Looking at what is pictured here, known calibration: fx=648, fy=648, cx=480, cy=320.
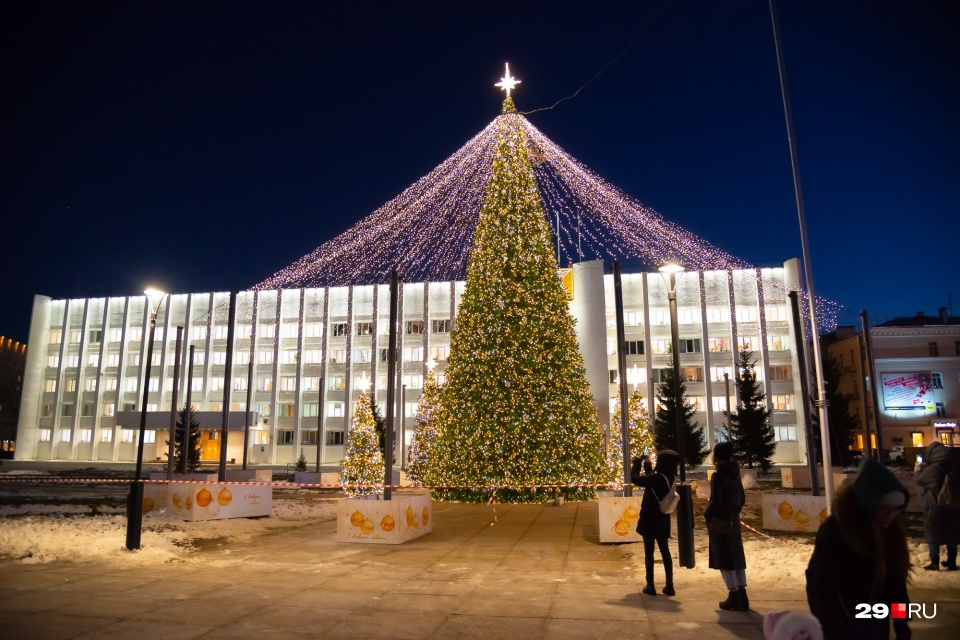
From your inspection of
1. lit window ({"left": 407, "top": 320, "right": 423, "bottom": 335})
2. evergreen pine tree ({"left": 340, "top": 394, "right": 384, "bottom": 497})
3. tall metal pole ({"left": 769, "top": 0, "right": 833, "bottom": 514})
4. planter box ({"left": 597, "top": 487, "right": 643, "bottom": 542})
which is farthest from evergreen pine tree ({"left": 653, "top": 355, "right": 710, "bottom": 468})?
planter box ({"left": 597, "top": 487, "right": 643, "bottom": 542})

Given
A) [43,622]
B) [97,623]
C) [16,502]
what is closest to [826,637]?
[97,623]

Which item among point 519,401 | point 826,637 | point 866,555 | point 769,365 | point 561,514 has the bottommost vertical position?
point 561,514

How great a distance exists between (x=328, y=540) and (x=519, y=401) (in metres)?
8.71

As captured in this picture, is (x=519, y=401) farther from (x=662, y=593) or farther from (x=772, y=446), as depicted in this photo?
(x=772, y=446)

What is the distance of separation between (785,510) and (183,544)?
39.2 feet

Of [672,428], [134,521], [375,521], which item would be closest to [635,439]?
[375,521]

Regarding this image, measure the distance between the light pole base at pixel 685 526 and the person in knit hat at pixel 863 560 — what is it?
17.0 ft

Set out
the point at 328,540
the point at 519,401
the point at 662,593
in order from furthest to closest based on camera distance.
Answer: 1. the point at 519,401
2. the point at 328,540
3. the point at 662,593

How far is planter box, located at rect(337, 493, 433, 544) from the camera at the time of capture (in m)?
11.9

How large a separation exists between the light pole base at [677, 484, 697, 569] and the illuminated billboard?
5076cm

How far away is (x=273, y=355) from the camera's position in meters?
59.1

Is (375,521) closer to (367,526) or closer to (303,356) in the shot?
(367,526)

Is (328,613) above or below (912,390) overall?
below

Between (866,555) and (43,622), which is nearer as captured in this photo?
(866,555)
